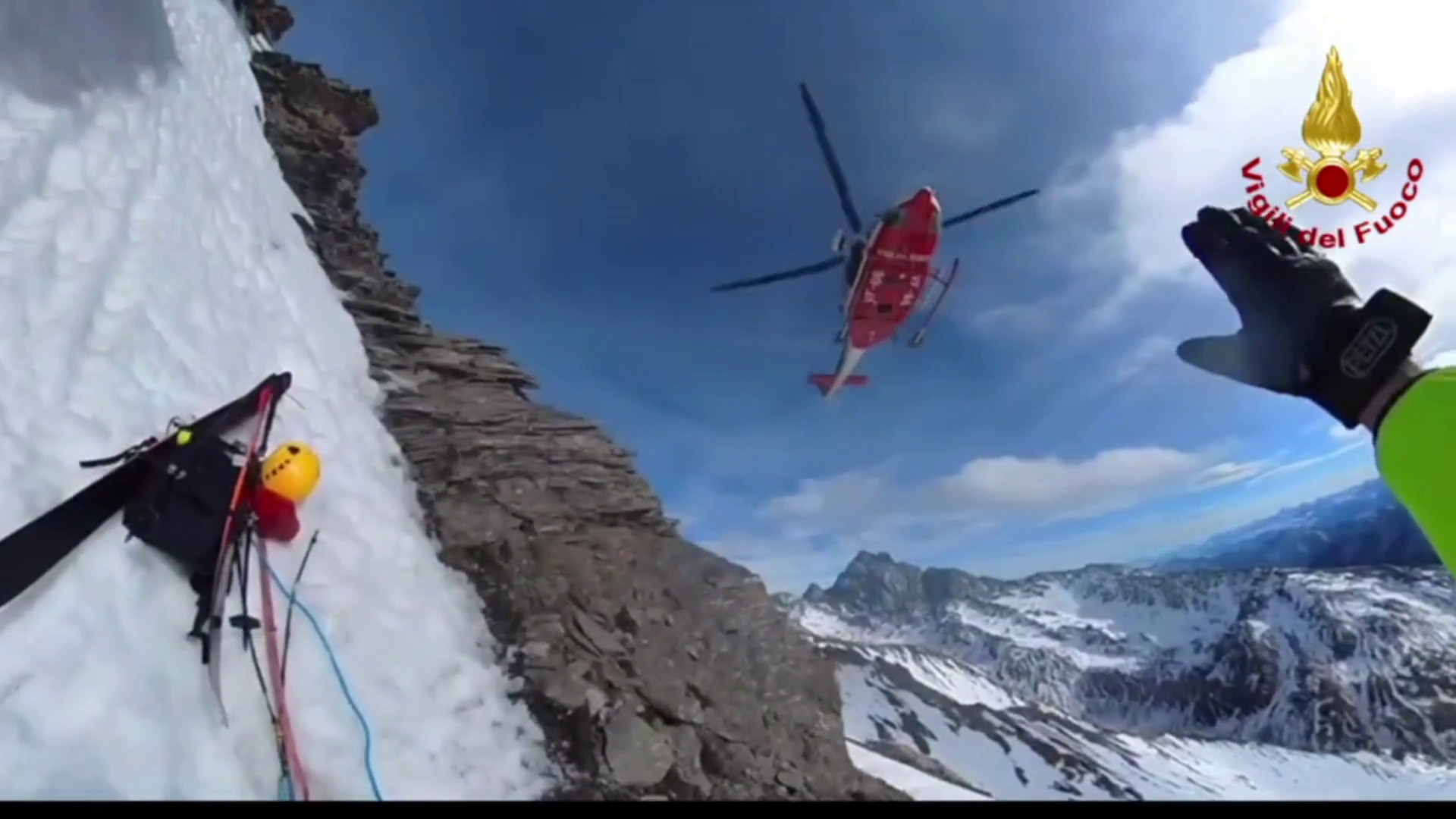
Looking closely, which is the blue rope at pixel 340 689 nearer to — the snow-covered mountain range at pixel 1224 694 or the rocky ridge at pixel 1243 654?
the snow-covered mountain range at pixel 1224 694

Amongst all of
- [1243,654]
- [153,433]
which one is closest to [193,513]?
[153,433]

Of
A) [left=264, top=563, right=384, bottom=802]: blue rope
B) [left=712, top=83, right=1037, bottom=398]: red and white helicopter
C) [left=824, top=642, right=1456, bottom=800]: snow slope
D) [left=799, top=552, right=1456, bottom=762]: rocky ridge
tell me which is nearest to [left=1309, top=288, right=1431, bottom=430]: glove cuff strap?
[left=264, top=563, right=384, bottom=802]: blue rope

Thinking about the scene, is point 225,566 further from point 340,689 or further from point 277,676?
point 340,689

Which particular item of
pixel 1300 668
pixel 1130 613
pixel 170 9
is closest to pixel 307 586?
pixel 170 9

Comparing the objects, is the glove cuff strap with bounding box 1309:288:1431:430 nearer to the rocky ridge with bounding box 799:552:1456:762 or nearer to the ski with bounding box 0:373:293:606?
the ski with bounding box 0:373:293:606

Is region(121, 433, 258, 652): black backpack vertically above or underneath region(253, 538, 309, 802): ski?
above

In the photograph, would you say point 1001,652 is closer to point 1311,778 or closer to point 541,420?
point 1311,778
